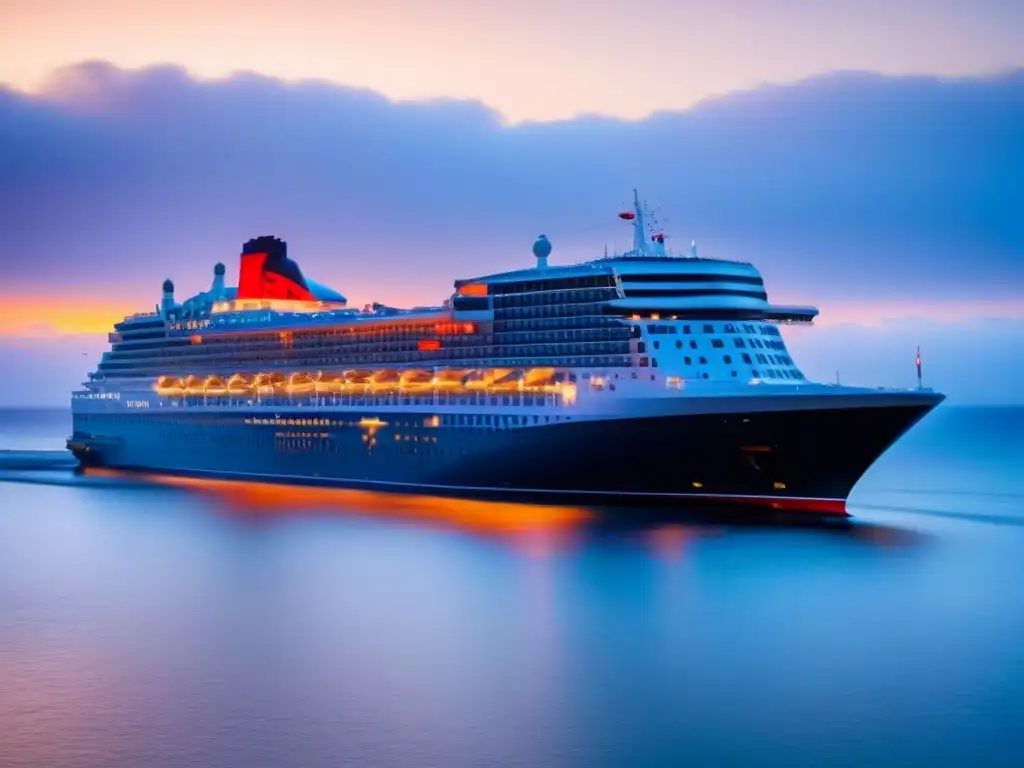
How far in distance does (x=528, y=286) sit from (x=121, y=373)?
1578 inches

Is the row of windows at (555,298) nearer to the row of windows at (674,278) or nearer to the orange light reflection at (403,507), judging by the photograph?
the row of windows at (674,278)

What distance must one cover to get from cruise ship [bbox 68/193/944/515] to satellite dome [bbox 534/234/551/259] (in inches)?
11.7

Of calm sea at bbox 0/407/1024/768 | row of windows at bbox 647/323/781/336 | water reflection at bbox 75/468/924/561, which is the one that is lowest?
calm sea at bbox 0/407/1024/768

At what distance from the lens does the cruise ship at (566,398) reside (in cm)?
5116

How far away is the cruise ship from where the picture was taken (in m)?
51.2

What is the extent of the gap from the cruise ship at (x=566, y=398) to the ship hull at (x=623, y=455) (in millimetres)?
70

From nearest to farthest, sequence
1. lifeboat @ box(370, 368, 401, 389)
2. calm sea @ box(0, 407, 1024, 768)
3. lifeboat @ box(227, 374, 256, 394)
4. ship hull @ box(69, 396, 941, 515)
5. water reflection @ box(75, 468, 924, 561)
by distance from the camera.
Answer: calm sea @ box(0, 407, 1024, 768) → water reflection @ box(75, 468, 924, 561) → ship hull @ box(69, 396, 941, 515) → lifeboat @ box(370, 368, 401, 389) → lifeboat @ box(227, 374, 256, 394)

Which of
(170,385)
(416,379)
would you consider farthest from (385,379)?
(170,385)

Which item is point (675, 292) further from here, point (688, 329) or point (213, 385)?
point (213, 385)

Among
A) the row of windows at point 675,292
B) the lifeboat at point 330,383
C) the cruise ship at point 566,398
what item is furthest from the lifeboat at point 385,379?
the row of windows at point 675,292

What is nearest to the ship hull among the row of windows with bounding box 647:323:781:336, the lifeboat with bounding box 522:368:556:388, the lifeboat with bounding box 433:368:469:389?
the lifeboat with bounding box 433:368:469:389

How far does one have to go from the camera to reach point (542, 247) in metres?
62.8

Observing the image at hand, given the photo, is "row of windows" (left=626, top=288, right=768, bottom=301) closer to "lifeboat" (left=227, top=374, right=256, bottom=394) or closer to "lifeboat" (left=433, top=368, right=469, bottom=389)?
"lifeboat" (left=433, top=368, right=469, bottom=389)

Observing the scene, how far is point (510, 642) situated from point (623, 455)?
21116 millimetres
